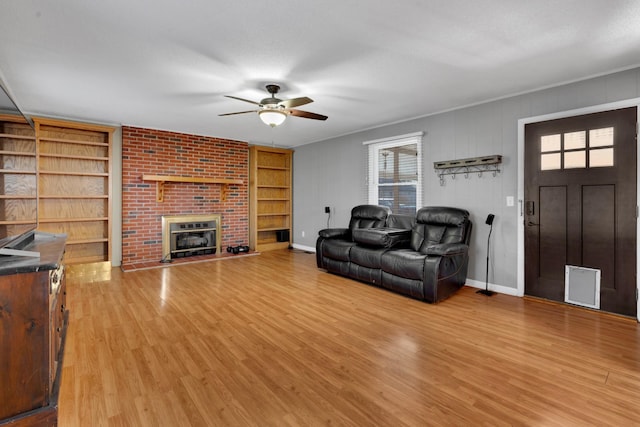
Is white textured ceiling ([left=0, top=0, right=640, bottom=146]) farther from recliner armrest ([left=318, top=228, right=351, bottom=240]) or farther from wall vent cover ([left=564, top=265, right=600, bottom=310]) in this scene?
wall vent cover ([left=564, top=265, right=600, bottom=310])

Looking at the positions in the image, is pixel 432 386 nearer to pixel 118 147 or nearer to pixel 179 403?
pixel 179 403

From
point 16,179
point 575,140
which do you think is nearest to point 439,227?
point 575,140

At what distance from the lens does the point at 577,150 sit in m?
3.32

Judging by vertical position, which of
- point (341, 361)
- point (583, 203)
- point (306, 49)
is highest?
point (306, 49)

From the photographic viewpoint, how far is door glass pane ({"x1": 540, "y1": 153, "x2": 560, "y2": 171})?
3.46 meters

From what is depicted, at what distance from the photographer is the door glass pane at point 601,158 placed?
3.12 meters

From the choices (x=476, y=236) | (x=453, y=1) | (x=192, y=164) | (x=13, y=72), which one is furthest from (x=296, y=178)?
(x=453, y=1)

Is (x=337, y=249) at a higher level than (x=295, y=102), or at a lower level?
lower

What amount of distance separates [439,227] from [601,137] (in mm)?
1861

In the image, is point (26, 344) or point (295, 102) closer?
point (26, 344)

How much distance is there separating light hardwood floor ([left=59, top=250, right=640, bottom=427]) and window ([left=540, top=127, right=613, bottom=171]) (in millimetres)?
1543

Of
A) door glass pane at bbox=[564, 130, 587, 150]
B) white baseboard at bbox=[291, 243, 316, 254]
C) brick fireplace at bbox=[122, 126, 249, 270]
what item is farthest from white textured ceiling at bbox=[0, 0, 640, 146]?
white baseboard at bbox=[291, 243, 316, 254]

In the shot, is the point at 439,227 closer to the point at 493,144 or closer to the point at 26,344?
the point at 493,144

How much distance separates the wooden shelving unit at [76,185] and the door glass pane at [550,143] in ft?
20.3
